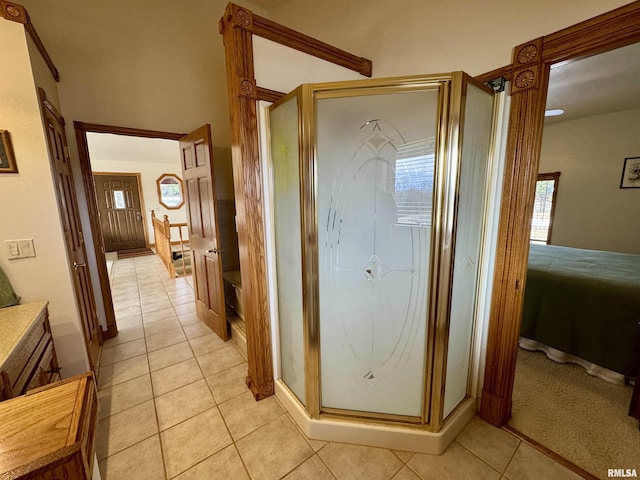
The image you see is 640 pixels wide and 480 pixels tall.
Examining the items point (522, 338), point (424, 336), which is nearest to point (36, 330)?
point (424, 336)

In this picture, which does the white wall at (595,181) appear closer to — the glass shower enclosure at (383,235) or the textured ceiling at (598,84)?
the textured ceiling at (598,84)

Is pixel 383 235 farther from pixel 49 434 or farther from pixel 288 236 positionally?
pixel 49 434

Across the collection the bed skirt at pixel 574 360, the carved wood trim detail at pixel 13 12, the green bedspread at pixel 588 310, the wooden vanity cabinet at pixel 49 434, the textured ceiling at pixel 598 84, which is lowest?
the bed skirt at pixel 574 360

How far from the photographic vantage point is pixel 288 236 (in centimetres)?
166

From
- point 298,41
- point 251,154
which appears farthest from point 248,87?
point 298,41

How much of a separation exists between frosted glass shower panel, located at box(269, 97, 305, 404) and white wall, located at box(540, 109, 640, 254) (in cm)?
562

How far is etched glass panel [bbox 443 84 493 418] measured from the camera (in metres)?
1.38

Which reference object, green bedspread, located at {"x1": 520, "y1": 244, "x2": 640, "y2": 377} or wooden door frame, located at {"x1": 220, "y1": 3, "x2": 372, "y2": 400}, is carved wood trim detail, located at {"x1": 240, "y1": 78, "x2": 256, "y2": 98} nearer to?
wooden door frame, located at {"x1": 220, "y1": 3, "x2": 372, "y2": 400}

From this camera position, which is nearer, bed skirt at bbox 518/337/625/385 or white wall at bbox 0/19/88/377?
white wall at bbox 0/19/88/377

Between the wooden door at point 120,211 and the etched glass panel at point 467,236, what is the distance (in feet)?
27.1

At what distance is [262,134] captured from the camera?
168 cm

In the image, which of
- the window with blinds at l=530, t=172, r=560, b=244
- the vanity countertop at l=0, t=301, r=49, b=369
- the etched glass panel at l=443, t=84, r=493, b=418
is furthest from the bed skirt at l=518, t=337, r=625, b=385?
the vanity countertop at l=0, t=301, r=49, b=369

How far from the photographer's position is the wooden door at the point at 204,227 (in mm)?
2539

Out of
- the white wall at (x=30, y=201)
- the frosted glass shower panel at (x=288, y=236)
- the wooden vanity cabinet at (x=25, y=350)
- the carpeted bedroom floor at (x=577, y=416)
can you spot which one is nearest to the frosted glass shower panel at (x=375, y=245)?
the frosted glass shower panel at (x=288, y=236)
